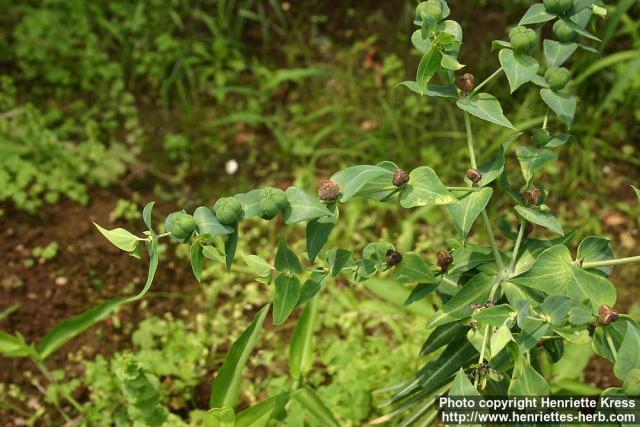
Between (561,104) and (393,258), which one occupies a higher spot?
(561,104)

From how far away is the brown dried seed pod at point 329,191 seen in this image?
1220 millimetres

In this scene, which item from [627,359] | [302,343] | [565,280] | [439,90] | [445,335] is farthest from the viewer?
[302,343]

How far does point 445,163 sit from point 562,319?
1606 mm

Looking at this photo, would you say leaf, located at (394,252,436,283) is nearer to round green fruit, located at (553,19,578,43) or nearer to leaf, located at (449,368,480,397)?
leaf, located at (449,368,480,397)

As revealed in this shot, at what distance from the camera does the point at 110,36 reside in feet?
10.3

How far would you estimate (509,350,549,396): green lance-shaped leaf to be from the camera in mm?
1250

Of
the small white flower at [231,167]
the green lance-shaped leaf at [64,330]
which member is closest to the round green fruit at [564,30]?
the green lance-shaped leaf at [64,330]

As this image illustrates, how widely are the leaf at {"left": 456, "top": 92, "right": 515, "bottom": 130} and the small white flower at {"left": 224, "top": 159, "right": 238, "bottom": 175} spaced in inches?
62.4

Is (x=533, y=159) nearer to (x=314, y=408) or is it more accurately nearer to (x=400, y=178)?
(x=400, y=178)

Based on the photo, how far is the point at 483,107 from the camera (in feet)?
4.35

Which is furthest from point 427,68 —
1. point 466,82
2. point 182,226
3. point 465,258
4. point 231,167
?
point 231,167

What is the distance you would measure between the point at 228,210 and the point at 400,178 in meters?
0.31

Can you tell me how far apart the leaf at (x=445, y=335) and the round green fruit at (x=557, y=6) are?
2.20 feet

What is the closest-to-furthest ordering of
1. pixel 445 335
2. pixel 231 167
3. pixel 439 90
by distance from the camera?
1. pixel 439 90
2. pixel 445 335
3. pixel 231 167
